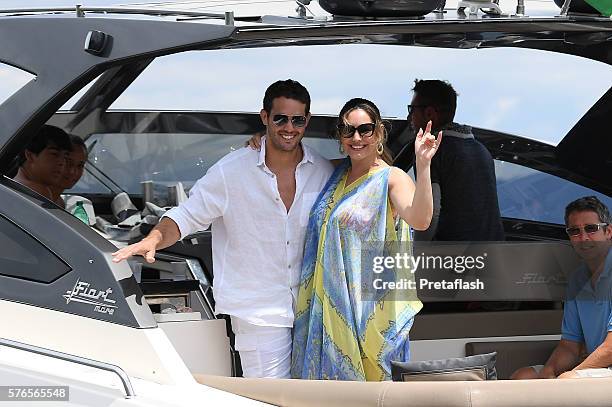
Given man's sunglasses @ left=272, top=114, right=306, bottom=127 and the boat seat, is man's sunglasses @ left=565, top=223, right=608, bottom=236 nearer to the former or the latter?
the boat seat

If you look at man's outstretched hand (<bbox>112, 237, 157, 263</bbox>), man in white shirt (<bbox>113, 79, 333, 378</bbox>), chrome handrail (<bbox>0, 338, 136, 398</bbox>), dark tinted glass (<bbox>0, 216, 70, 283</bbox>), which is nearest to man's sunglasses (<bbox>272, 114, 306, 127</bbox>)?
man in white shirt (<bbox>113, 79, 333, 378</bbox>)

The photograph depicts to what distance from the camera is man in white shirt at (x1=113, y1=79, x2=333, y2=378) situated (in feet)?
9.25

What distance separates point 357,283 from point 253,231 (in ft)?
1.15

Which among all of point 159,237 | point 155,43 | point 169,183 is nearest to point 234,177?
point 159,237

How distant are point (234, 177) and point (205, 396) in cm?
72

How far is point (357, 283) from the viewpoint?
271 cm

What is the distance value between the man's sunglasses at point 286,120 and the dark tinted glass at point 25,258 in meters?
0.78

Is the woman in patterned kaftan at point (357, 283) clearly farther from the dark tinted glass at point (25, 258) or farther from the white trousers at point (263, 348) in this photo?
the dark tinted glass at point (25, 258)

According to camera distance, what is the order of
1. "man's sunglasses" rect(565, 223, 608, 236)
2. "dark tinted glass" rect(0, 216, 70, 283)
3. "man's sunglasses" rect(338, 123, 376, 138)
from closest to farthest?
"dark tinted glass" rect(0, 216, 70, 283), "man's sunglasses" rect(338, 123, 376, 138), "man's sunglasses" rect(565, 223, 608, 236)

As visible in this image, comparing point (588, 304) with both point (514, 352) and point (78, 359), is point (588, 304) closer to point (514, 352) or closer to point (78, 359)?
point (514, 352)

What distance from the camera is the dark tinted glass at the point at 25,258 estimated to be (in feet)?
7.95

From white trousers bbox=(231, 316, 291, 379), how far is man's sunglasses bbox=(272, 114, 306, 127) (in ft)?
1.93

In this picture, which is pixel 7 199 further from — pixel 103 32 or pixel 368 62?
pixel 368 62

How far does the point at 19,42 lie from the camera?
2.47 metres
